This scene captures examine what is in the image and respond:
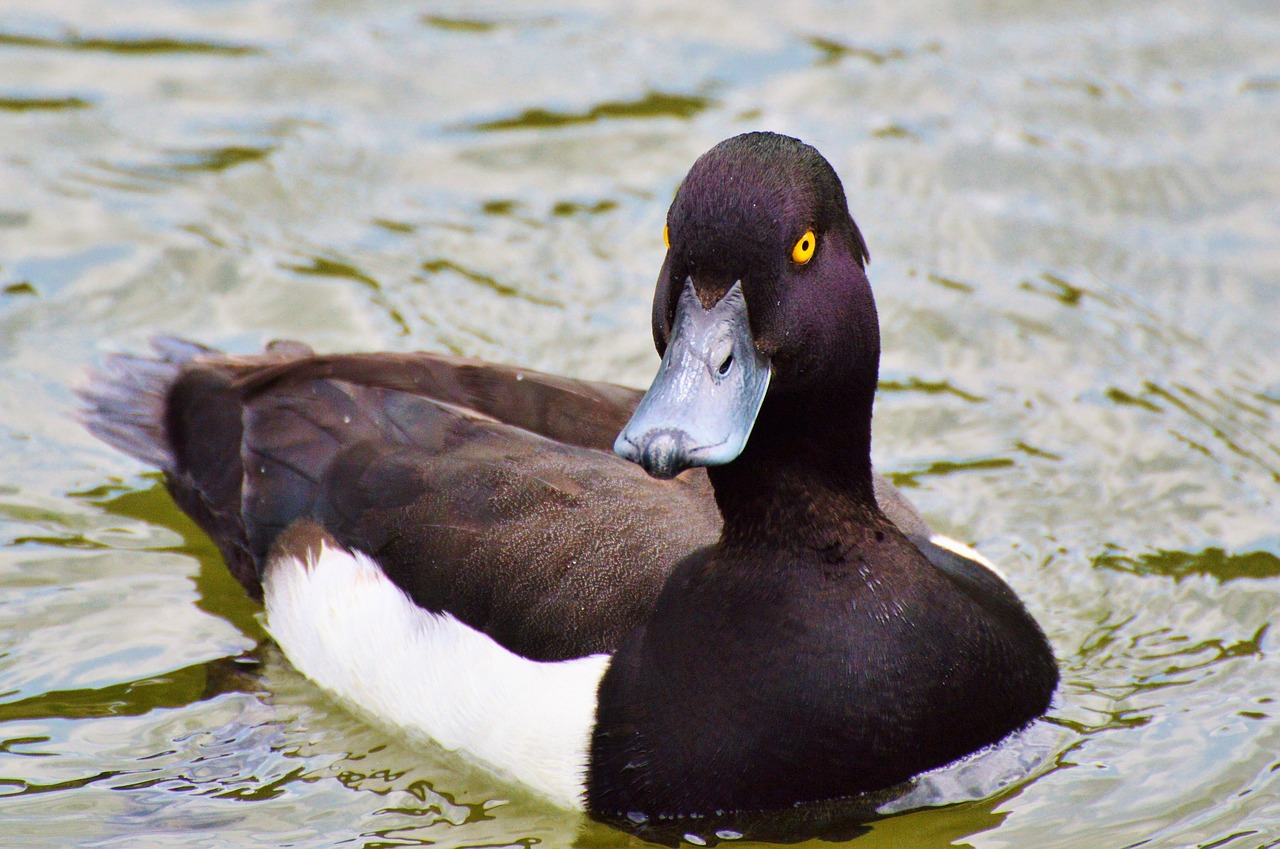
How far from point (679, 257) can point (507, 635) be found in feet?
3.93

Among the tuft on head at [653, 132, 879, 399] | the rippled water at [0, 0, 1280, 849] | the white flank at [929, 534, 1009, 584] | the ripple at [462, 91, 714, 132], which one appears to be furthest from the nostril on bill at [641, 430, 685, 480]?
the ripple at [462, 91, 714, 132]

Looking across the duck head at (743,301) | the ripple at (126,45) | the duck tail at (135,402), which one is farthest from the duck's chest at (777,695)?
the ripple at (126,45)

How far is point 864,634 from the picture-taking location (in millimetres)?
4340

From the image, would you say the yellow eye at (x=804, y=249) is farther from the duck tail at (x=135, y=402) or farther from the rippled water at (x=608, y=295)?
the duck tail at (x=135, y=402)

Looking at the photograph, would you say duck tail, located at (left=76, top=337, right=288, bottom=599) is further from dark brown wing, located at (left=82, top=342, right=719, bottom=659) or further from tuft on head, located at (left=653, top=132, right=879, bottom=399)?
tuft on head, located at (left=653, top=132, right=879, bottom=399)

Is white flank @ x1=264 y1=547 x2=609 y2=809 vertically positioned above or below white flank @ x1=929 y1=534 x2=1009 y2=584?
below

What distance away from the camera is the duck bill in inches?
154

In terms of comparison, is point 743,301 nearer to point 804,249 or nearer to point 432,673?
point 804,249

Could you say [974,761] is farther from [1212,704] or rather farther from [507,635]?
[507,635]

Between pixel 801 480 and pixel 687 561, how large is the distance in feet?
1.35

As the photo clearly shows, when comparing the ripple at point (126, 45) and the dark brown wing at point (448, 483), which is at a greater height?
the ripple at point (126, 45)

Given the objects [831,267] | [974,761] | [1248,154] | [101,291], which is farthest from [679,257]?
[1248,154]

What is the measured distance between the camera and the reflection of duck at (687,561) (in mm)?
4059

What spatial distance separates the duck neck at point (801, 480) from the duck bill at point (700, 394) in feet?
0.96
